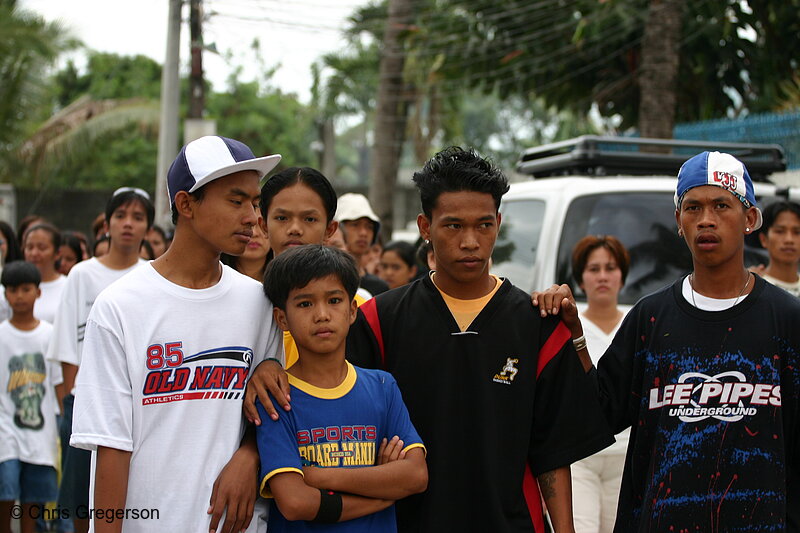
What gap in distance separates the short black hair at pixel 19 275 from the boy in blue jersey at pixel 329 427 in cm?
406

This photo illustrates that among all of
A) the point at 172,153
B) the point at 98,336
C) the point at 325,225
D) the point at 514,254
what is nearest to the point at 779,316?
the point at 325,225

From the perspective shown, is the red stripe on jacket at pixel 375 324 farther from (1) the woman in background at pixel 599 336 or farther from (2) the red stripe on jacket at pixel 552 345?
(1) the woman in background at pixel 599 336

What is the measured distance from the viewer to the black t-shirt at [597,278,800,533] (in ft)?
10.4

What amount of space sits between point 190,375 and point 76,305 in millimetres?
3133

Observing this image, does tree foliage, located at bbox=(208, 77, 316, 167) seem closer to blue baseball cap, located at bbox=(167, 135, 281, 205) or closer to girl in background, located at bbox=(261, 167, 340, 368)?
girl in background, located at bbox=(261, 167, 340, 368)

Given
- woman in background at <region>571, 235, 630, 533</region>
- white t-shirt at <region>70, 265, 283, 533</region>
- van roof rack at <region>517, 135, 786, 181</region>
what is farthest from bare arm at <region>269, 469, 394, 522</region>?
van roof rack at <region>517, 135, 786, 181</region>

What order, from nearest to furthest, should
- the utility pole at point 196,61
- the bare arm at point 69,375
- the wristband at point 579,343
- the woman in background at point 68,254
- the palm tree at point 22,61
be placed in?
the wristband at point 579,343
the bare arm at point 69,375
the woman in background at point 68,254
the utility pole at point 196,61
the palm tree at point 22,61

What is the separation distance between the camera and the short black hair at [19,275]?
6.68 metres

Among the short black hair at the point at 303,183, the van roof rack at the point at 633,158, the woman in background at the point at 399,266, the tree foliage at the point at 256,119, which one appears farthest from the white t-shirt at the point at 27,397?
the tree foliage at the point at 256,119

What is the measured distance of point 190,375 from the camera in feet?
9.81

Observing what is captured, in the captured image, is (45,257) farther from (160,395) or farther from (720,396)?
(720,396)

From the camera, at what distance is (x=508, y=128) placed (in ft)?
241

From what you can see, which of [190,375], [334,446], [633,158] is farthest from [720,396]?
[633,158]

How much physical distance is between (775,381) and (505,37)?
45.8ft
